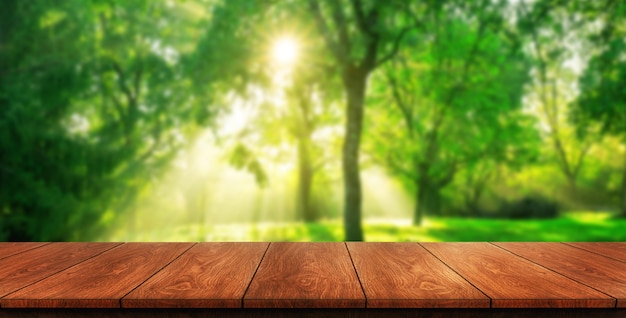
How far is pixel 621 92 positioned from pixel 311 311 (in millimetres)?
11728

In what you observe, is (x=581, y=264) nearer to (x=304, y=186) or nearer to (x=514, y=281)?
(x=514, y=281)

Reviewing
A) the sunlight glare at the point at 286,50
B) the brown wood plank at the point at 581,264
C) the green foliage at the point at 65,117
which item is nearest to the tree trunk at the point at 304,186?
the green foliage at the point at 65,117

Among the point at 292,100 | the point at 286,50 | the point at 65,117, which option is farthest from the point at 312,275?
the point at 292,100

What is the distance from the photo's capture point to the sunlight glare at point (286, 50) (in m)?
11.6

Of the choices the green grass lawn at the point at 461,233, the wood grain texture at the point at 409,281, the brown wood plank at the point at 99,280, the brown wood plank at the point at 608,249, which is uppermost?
the brown wood plank at the point at 608,249

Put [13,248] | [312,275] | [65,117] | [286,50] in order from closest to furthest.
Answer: [312,275]
[13,248]
[286,50]
[65,117]

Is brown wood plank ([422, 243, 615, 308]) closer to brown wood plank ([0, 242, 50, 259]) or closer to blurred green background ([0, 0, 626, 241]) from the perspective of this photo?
brown wood plank ([0, 242, 50, 259])

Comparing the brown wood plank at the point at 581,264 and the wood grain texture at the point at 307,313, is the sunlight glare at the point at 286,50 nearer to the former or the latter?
the brown wood plank at the point at 581,264

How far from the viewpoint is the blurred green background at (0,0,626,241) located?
435 inches

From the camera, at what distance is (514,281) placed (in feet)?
6.02

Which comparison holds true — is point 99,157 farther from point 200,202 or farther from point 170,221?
point 170,221

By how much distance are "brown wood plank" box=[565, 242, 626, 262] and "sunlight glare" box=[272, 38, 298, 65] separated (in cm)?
952

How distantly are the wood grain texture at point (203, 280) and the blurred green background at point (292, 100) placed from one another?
8.27 metres

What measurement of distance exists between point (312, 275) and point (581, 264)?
3.93 ft
